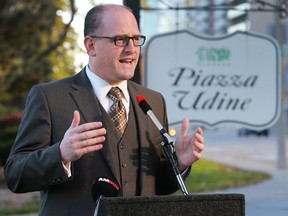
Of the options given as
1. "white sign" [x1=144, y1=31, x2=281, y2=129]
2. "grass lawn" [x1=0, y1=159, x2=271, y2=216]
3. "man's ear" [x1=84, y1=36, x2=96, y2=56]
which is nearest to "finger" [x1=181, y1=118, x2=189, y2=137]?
"man's ear" [x1=84, y1=36, x2=96, y2=56]

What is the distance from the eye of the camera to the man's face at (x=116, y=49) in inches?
110

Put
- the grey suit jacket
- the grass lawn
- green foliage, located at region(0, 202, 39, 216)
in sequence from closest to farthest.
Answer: the grey suit jacket, green foliage, located at region(0, 202, 39, 216), the grass lawn

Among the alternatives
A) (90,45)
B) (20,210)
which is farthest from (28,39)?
(90,45)

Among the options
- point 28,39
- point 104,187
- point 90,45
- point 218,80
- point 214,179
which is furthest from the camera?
point 28,39

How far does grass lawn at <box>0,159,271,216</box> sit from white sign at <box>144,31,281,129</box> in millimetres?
3322

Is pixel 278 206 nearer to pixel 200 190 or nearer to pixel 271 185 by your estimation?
pixel 200 190

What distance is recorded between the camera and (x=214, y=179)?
1466cm

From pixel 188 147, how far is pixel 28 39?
13.9 m

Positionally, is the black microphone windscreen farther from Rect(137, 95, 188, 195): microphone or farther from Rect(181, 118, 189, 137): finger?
Rect(181, 118, 189, 137): finger

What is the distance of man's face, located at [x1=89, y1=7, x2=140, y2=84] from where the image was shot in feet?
9.17

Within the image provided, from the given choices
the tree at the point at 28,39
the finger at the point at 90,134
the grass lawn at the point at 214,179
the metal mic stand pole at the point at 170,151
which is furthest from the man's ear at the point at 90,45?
the tree at the point at 28,39

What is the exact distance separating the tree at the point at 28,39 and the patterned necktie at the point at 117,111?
34.8ft

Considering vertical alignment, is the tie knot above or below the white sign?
above

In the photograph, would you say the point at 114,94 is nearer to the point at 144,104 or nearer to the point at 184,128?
the point at 144,104
